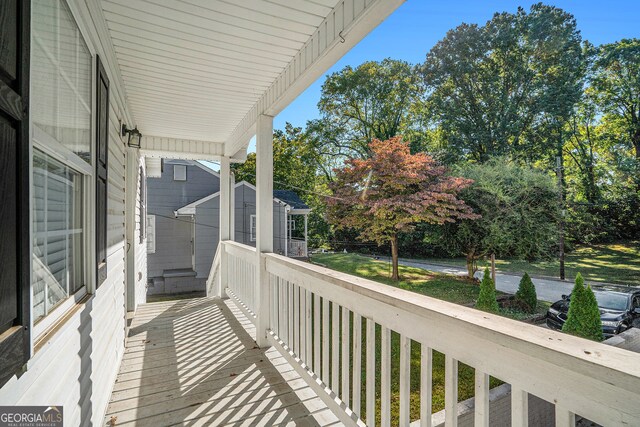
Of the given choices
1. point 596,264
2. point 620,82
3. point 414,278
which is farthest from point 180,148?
point 620,82

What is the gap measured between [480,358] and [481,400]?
0.50ft

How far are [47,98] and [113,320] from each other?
195cm

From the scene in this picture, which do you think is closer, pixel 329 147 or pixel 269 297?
pixel 269 297

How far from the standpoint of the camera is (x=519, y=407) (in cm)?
93

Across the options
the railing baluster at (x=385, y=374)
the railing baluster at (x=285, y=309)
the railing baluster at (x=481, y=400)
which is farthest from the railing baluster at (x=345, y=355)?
the railing baluster at (x=285, y=309)

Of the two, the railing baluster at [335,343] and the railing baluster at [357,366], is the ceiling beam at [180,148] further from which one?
the railing baluster at [357,366]

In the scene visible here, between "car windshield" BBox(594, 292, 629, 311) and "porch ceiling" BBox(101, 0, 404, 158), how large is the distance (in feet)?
21.4

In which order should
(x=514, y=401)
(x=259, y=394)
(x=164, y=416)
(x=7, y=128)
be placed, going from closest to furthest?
(x=7, y=128) → (x=514, y=401) → (x=164, y=416) → (x=259, y=394)

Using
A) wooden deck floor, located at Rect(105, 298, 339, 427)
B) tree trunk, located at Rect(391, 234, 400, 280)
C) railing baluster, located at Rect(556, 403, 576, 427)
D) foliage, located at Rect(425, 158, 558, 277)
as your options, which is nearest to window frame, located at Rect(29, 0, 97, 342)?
wooden deck floor, located at Rect(105, 298, 339, 427)

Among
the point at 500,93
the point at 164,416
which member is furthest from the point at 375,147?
the point at 164,416

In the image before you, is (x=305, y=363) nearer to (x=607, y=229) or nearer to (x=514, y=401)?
(x=514, y=401)

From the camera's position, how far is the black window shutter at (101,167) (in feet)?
5.57

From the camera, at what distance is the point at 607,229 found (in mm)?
8133

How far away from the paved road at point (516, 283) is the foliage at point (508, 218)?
0.63 metres
